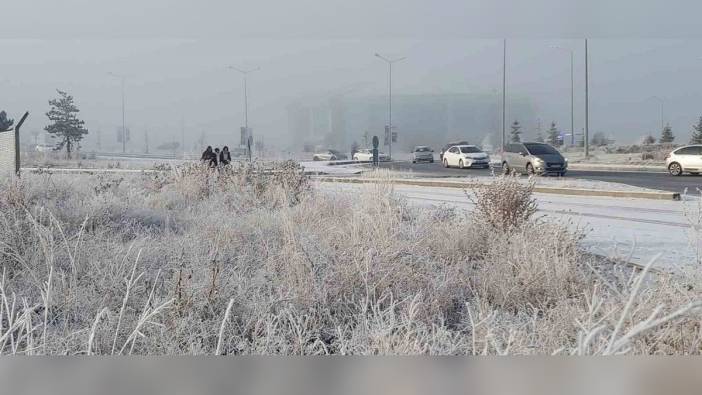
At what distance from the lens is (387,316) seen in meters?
3.13

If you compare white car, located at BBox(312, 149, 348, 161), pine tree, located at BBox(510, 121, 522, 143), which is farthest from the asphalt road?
pine tree, located at BBox(510, 121, 522, 143)

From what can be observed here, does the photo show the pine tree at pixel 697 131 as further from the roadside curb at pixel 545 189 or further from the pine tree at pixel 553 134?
the roadside curb at pixel 545 189

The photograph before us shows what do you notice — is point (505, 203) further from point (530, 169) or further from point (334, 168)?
point (334, 168)

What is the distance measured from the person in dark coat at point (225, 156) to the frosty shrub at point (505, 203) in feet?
6.12

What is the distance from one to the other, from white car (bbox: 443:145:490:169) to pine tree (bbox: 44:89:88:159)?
1924mm

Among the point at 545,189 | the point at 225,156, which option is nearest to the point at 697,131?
the point at 545,189

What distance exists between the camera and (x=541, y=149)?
391cm

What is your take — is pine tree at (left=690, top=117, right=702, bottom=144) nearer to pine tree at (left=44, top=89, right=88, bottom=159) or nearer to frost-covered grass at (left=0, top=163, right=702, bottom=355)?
frost-covered grass at (left=0, top=163, right=702, bottom=355)

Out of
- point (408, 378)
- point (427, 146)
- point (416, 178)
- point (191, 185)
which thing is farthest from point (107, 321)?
point (191, 185)

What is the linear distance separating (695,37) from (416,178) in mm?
1986

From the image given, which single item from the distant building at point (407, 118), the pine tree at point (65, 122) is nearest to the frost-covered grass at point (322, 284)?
the pine tree at point (65, 122)

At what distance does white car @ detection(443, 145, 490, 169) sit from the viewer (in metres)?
3.62

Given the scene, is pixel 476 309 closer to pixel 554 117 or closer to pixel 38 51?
pixel 554 117

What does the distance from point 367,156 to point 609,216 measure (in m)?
2.82
